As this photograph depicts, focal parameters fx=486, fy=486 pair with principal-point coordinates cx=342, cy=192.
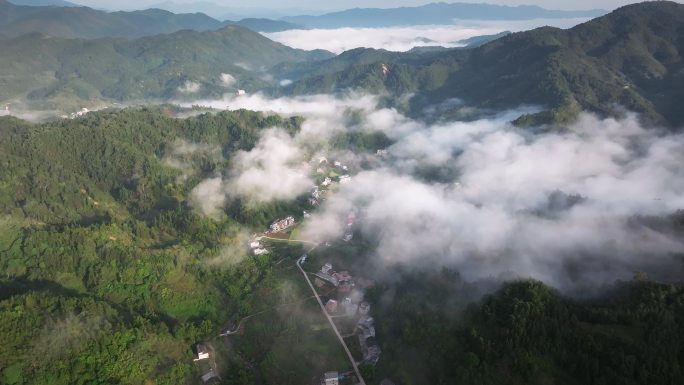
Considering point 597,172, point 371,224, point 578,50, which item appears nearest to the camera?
point 371,224

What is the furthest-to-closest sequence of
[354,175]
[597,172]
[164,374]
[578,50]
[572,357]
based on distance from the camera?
[578,50], [354,175], [597,172], [164,374], [572,357]

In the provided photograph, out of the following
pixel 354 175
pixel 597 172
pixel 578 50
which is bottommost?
pixel 354 175

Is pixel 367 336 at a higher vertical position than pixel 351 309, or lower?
lower

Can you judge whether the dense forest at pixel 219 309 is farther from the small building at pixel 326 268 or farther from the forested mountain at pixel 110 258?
the small building at pixel 326 268

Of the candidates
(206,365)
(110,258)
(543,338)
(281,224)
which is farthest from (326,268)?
(543,338)

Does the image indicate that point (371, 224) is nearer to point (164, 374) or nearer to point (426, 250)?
point (426, 250)

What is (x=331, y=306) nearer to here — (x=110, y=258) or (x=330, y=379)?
(x=330, y=379)

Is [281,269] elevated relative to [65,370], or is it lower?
lower

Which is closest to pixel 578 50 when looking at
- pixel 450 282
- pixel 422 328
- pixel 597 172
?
pixel 597 172
